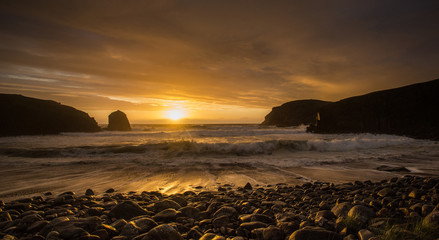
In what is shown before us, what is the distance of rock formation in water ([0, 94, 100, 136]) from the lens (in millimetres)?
25719

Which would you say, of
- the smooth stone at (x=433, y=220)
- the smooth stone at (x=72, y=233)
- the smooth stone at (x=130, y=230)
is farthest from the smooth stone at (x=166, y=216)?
the smooth stone at (x=433, y=220)

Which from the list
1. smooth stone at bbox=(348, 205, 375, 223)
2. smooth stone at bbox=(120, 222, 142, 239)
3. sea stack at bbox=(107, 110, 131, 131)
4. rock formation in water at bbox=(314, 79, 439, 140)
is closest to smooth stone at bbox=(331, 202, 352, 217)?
smooth stone at bbox=(348, 205, 375, 223)

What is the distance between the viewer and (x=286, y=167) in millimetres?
8992

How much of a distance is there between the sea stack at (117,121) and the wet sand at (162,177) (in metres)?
33.2

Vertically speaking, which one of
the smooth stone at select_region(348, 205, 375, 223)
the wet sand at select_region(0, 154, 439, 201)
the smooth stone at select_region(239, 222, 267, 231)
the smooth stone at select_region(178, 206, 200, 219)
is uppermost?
the smooth stone at select_region(348, 205, 375, 223)

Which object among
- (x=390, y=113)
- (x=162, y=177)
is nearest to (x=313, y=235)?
(x=162, y=177)

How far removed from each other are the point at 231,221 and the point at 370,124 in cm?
3145

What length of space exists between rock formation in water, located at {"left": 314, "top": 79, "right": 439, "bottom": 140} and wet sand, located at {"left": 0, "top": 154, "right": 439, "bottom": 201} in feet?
63.5

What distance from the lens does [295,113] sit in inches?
2776

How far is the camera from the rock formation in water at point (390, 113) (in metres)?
23.2

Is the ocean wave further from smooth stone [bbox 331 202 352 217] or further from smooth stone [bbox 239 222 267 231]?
smooth stone [bbox 239 222 267 231]

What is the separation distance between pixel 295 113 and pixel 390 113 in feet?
147

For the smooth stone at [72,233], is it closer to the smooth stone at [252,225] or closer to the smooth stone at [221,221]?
the smooth stone at [221,221]

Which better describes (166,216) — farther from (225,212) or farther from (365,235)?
(365,235)
